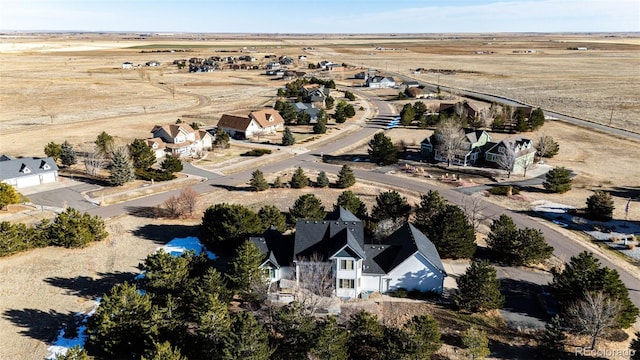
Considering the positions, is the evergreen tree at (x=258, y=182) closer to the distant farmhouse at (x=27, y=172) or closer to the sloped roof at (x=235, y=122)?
the distant farmhouse at (x=27, y=172)

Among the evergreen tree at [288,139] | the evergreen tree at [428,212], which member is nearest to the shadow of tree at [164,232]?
the evergreen tree at [428,212]

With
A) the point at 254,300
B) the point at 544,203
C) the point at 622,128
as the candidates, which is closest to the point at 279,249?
the point at 254,300

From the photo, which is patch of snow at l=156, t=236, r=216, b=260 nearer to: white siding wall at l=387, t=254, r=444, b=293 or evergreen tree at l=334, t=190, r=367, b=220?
evergreen tree at l=334, t=190, r=367, b=220

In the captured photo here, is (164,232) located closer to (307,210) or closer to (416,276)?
(307,210)

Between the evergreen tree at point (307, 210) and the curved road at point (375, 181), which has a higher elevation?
the evergreen tree at point (307, 210)

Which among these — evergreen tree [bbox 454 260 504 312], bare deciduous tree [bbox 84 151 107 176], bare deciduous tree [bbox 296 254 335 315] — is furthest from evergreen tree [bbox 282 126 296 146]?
evergreen tree [bbox 454 260 504 312]

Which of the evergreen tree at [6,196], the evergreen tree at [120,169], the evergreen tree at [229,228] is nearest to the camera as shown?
the evergreen tree at [229,228]

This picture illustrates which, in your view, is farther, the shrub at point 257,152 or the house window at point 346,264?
the shrub at point 257,152

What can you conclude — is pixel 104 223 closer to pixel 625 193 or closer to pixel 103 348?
pixel 103 348
